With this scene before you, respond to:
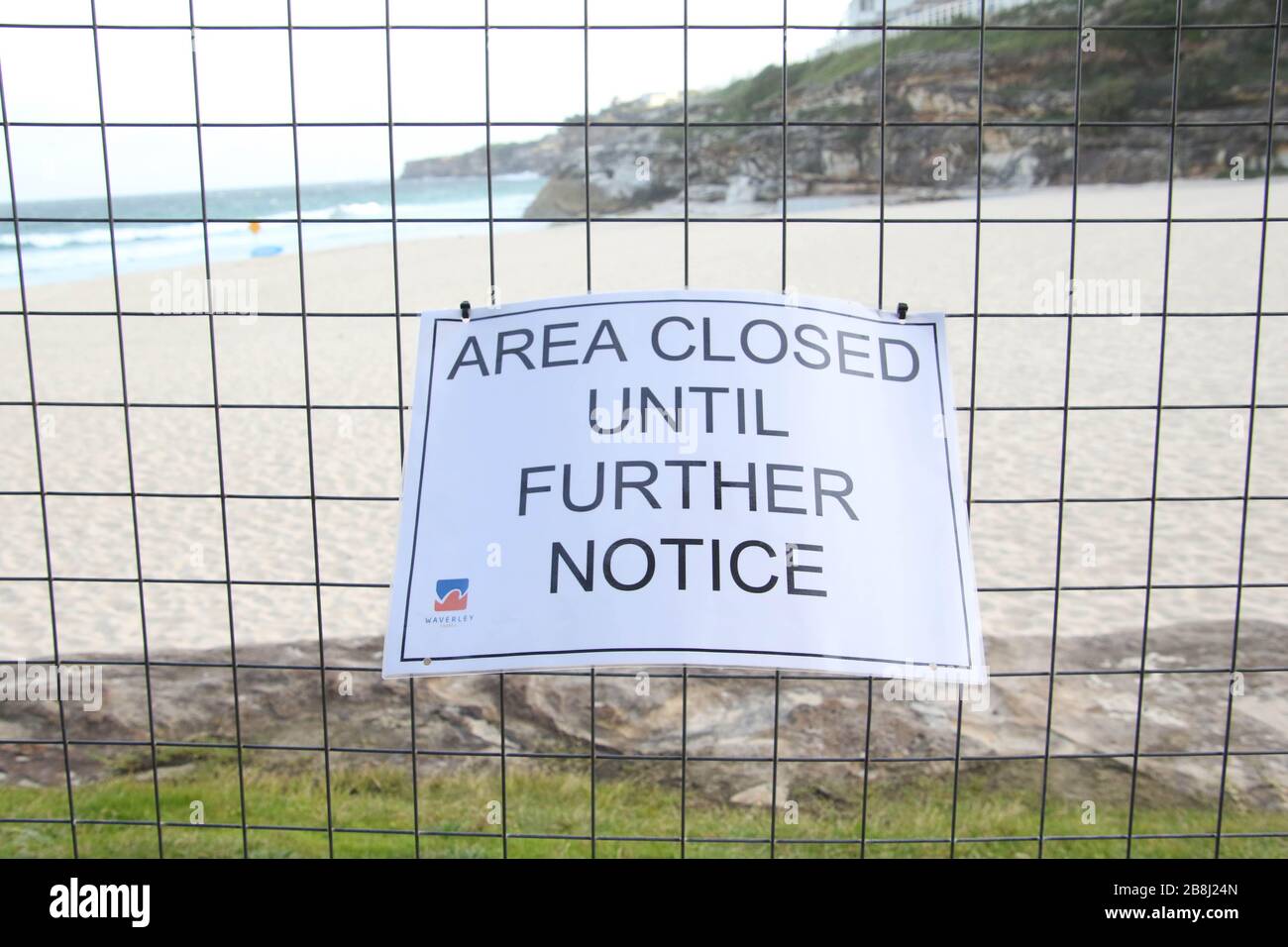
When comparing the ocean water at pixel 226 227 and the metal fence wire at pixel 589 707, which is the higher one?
the ocean water at pixel 226 227

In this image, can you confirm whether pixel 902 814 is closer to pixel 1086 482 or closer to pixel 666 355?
pixel 666 355

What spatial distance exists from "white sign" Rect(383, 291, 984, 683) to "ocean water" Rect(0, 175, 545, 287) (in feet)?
53.6

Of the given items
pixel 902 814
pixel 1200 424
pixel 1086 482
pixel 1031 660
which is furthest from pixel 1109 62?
pixel 902 814

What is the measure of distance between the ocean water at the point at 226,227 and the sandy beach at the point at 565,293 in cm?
125

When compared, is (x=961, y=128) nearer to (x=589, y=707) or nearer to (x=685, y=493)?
(x=589, y=707)

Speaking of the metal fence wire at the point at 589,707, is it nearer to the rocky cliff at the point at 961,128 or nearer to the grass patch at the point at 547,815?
the grass patch at the point at 547,815

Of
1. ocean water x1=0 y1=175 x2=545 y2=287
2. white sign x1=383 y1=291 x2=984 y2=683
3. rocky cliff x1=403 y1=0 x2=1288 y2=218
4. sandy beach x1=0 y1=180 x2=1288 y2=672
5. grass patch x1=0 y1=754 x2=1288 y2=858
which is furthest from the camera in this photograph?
rocky cliff x1=403 y1=0 x2=1288 y2=218

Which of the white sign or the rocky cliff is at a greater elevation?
the rocky cliff

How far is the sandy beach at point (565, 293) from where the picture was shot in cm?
1022

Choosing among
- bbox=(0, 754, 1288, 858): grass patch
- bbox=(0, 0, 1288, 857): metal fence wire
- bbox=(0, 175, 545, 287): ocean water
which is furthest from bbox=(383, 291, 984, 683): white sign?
bbox=(0, 175, 545, 287): ocean water

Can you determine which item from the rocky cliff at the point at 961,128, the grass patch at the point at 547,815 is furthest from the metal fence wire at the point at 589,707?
the rocky cliff at the point at 961,128

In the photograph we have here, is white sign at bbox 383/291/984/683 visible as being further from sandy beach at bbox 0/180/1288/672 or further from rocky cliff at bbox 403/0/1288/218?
rocky cliff at bbox 403/0/1288/218

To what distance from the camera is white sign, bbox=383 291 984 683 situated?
10.9ft

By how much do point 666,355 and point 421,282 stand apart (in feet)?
80.1
